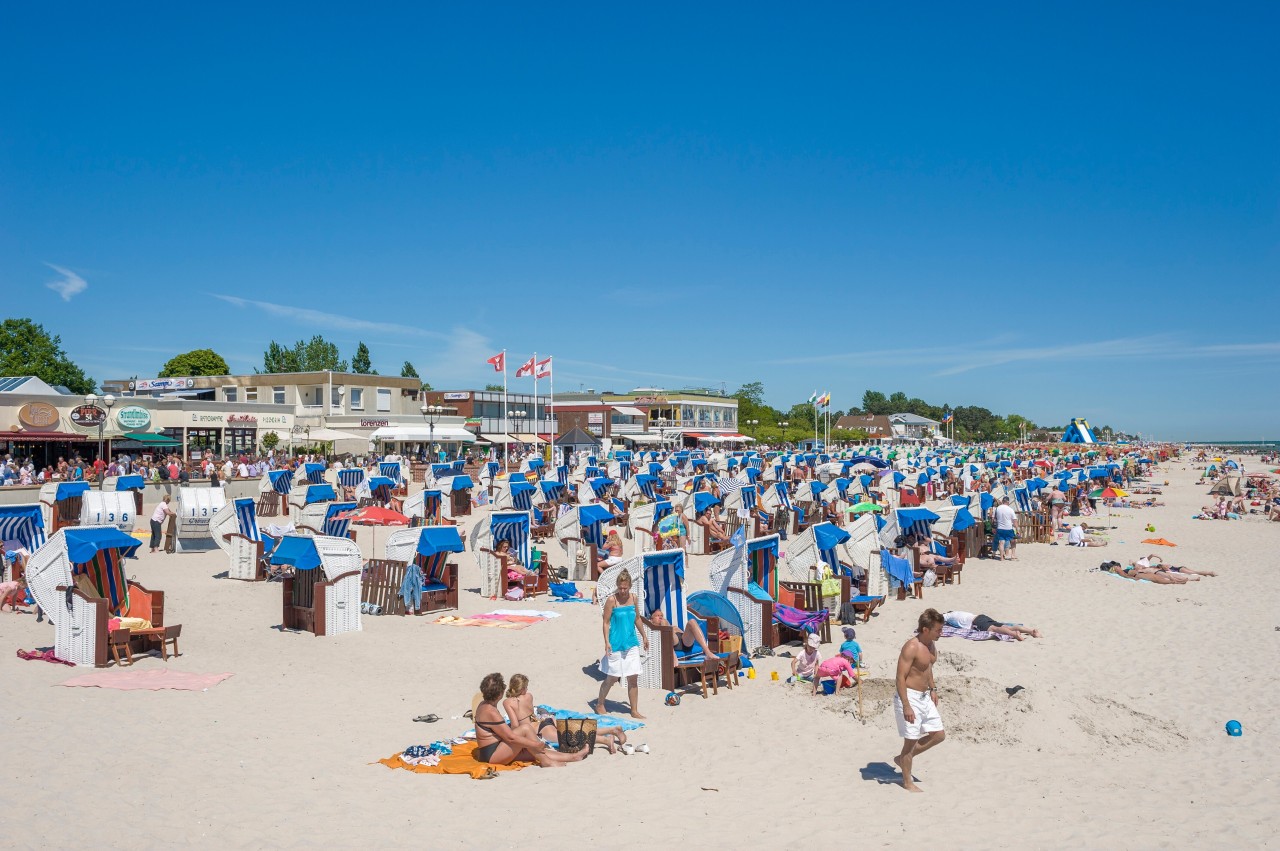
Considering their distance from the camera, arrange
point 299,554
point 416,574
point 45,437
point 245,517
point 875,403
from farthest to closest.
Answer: point 875,403 → point 45,437 → point 245,517 → point 416,574 → point 299,554

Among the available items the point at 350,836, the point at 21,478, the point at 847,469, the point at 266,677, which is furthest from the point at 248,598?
the point at 847,469

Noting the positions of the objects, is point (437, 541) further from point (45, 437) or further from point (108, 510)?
point (45, 437)

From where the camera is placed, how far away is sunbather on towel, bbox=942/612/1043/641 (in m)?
10.9

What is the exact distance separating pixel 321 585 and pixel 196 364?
2653 inches

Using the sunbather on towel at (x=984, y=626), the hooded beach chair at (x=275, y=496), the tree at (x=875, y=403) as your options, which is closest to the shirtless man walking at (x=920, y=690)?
the sunbather on towel at (x=984, y=626)

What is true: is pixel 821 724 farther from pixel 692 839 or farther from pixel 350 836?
pixel 350 836

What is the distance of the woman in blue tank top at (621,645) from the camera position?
771 cm

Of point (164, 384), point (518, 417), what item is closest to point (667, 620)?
point (164, 384)

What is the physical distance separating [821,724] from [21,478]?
1024 inches

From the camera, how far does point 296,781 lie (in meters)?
6.00

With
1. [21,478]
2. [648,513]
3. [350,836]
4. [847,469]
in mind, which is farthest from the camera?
[847,469]

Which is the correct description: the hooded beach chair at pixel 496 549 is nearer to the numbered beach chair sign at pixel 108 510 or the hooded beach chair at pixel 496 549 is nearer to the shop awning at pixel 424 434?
the numbered beach chair sign at pixel 108 510

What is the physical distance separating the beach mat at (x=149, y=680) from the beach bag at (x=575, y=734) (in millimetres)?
3633

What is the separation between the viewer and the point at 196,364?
69.9 metres
